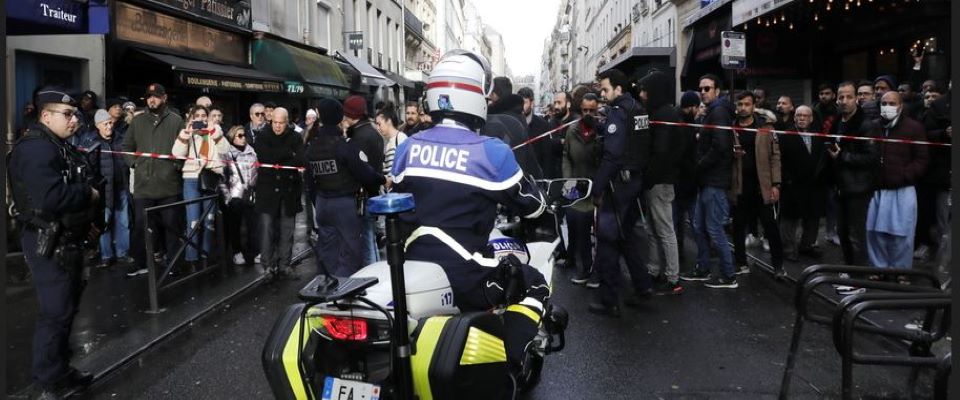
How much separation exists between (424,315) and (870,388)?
2.98 meters

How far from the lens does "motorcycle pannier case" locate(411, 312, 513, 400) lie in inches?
117

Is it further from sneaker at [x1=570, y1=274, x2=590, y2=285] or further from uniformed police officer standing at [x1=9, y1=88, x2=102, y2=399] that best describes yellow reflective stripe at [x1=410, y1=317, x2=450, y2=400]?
sneaker at [x1=570, y1=274, x2=590, y2=285]

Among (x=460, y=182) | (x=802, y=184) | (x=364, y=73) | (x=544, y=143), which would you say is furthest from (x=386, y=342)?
(x=364, y=73)

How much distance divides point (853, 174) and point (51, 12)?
28.3ft

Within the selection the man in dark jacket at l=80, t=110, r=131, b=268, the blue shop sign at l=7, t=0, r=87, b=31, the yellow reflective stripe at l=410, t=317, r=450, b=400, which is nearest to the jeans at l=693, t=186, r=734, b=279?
the yellow reflective stripe at l=410, t=317, r=450, b=400

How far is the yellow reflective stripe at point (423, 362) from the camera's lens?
2984 millimetres

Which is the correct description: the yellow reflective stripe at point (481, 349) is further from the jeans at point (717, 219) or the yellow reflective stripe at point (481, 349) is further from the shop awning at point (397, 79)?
the shop awning at point (397, 79)

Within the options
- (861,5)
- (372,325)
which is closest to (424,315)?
(372,325)

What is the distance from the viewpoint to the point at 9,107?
10.3 metres

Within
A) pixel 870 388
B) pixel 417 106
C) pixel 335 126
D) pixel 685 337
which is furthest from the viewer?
pixel 417 106

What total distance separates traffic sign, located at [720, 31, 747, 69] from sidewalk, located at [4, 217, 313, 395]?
649 cm

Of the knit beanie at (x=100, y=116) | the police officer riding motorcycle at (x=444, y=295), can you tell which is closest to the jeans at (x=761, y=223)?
the police officer riding motorcycle at (x=444, y=295)

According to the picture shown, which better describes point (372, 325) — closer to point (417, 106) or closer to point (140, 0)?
point (417, 106)

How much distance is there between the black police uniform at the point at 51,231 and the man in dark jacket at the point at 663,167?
4429 millimetres
